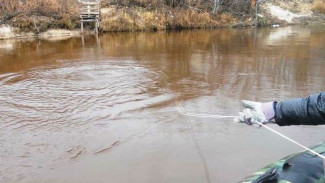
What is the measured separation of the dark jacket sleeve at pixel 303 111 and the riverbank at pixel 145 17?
21.2 m

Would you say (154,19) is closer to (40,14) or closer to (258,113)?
(40,14)

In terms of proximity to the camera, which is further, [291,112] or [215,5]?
[215,5]

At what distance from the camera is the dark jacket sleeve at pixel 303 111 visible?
108 inches

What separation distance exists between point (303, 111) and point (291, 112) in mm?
99

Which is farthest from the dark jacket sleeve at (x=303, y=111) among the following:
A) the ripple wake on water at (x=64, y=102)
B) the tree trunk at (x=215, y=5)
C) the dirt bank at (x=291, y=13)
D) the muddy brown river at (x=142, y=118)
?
the dirt bank at (x=291, y=13)

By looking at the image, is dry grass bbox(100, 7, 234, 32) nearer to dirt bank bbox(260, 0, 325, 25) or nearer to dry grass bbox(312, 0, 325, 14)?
dirt bank bbox(260, 0, 325, 25)

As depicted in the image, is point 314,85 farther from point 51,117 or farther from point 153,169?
point 51,117

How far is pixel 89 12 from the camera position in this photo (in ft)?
Answer: 78.5

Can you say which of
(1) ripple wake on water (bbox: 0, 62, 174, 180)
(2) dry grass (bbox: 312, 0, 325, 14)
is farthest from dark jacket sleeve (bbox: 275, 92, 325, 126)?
(2) dry grass (bbox: 312, 0, 325, 14)

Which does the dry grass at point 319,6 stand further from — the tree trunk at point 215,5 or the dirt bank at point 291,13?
the tree trunk at point 215,5

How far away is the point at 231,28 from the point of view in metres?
27.3

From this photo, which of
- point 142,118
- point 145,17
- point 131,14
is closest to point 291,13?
point 145,17

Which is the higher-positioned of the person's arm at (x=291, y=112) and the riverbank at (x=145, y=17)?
the riverbank at (x=145, y=17)

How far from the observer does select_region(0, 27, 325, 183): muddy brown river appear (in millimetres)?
4664
